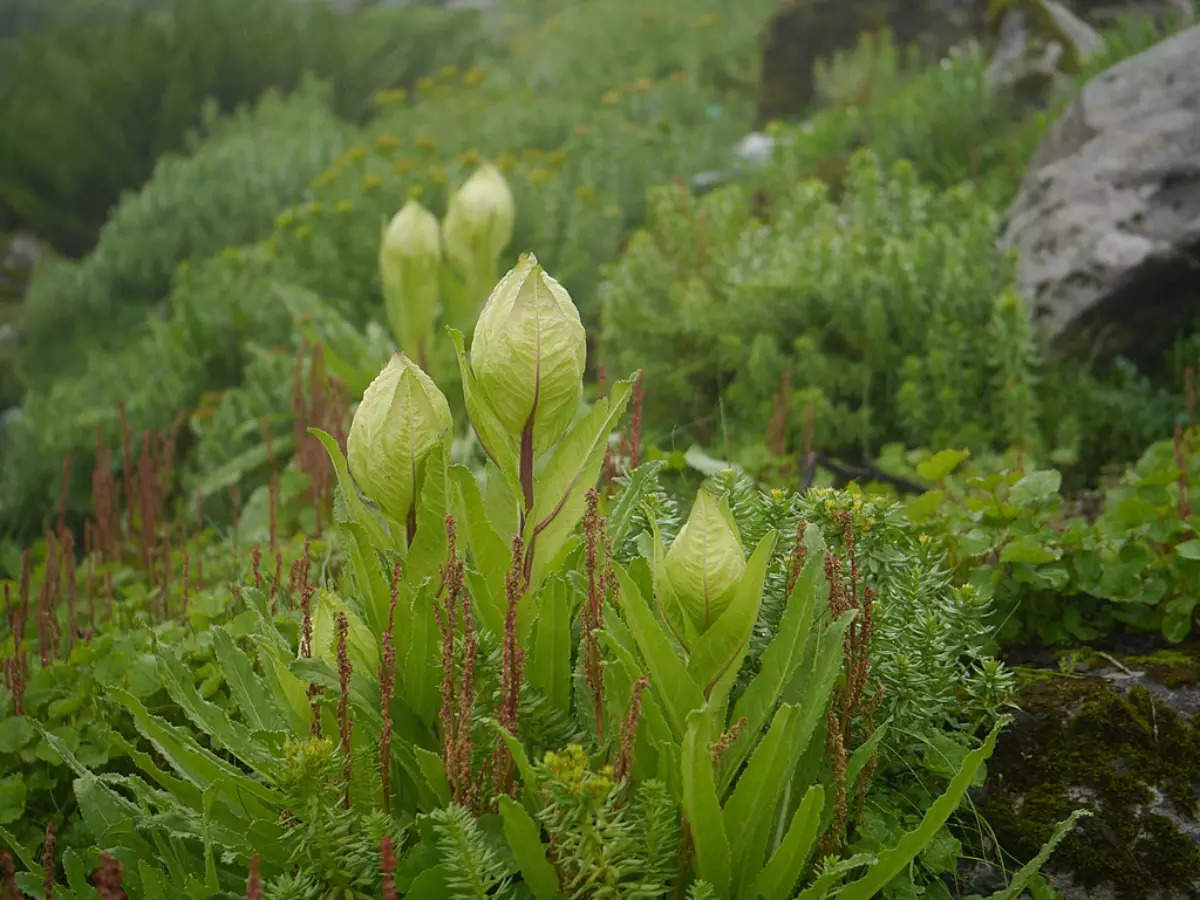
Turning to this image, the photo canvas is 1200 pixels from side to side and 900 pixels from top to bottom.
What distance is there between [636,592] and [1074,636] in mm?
1150

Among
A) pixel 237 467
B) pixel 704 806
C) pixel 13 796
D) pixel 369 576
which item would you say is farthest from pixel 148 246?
pixel 704 806

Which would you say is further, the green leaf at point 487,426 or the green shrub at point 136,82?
the green shrub at point 136,82

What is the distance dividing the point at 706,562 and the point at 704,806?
0.29 metres

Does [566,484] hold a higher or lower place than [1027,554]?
higher

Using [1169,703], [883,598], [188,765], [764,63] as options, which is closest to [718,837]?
[883,598]

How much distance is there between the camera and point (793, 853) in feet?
4.47

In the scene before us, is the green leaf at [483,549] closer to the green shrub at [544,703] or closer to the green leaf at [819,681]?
the green shrub at [544,703]

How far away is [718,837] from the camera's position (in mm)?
1370

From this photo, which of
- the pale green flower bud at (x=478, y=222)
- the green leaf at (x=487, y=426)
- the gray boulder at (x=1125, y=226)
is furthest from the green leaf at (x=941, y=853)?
the pale green flower bud at (x=478, y=222)

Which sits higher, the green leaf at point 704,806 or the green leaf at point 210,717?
the green leaf at point 210,717

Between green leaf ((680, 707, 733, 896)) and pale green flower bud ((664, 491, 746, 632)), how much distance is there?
143mm

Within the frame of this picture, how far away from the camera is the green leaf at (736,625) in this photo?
1417 millimetres

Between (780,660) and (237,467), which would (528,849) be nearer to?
(780,660)

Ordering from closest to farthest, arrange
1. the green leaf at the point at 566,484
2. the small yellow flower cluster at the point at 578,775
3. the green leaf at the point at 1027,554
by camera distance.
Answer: the small yellow flower cluster at the point at 578,775
the green leaf at the point at 566,484
the green leaf at the point at 1027,554
